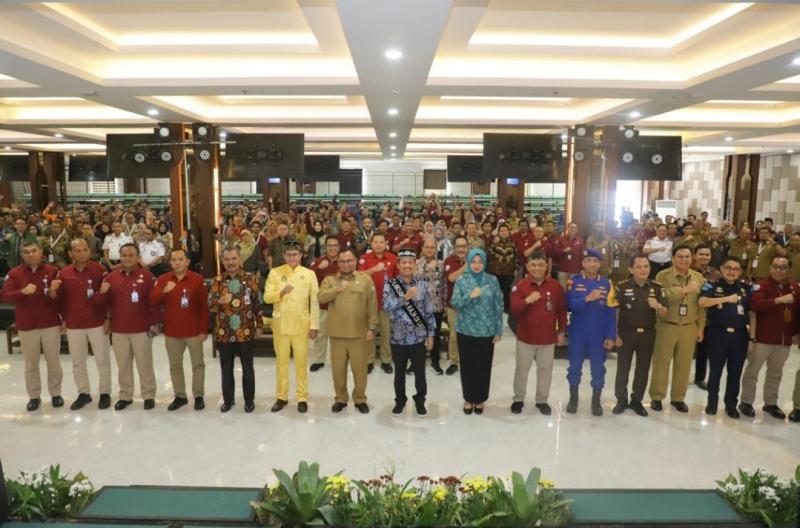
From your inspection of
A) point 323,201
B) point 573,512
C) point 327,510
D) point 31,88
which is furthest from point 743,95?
point 323,201

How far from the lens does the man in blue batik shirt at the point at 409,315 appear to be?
4.90 metres

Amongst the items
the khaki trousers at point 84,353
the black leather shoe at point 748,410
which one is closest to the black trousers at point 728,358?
the black leather shoe at point 748,410

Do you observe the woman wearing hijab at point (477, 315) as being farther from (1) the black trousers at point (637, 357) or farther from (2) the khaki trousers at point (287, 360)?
(2) the khaki trousers at point (287, 360)

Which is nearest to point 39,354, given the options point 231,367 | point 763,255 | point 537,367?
point 231,367

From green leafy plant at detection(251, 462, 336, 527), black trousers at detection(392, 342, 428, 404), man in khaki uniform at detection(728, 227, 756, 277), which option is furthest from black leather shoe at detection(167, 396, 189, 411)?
man in khaki uniform at detection(728, 227, 756, 277)

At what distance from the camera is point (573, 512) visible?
2568mm

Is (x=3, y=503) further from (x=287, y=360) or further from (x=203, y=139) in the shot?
(x=203, y=139)

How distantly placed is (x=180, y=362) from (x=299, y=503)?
3.18 meters

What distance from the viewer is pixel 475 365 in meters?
5.01

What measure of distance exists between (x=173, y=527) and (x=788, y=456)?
467 centimetres

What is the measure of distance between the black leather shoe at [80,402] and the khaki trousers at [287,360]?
190 cm

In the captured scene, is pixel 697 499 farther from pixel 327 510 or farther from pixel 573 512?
pixel 327 510

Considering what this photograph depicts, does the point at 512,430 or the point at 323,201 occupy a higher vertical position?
the point at 323,201

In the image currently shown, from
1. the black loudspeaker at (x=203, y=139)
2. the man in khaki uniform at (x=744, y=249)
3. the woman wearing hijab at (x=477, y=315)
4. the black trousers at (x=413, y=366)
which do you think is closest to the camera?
the woman wearing hijab at (x=477, y=315)
